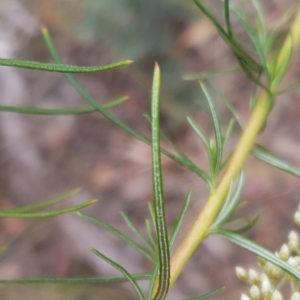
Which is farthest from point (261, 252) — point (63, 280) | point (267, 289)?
point (63, 280)

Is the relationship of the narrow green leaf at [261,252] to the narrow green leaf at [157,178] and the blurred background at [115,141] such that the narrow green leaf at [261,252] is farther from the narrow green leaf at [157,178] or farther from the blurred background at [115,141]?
the blurred background at [115,141]

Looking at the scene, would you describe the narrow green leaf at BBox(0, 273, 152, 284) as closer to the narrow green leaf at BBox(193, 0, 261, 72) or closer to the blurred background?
the narrow green leaf at BBox(193, 0, 261, 72)

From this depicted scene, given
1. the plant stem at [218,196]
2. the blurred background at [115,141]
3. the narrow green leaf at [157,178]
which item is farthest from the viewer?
the blurred background at [115,141]

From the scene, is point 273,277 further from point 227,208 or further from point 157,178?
point 157,178

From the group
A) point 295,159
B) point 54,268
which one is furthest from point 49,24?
point 295,159

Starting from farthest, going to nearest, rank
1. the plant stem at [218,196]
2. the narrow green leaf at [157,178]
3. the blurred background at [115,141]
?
the blurred background at [115,141] < the plant stem at [218,196] < the narrow green leaf at [157,178]

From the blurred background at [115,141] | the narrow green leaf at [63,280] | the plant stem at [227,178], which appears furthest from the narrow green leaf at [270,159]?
the blurred background at [115,141]
